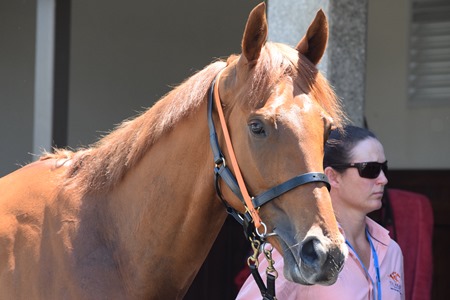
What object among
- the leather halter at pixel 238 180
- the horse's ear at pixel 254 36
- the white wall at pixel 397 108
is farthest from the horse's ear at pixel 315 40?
the white wall at pixel 397 108

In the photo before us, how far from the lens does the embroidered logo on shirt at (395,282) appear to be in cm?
255

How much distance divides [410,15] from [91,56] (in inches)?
119

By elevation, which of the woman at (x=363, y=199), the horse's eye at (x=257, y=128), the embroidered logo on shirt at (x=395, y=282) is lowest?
the embroidered logo on shirt at (x=395, y=282)

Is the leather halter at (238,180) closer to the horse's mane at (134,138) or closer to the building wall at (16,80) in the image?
the horse's mane at (134,138)

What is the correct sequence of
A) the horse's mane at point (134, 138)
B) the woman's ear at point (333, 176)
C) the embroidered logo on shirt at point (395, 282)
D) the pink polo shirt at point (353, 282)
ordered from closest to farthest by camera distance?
the horse's mane at point (134, 138) → the pink polo shirt at point (353, 282) → the embroidered logo on shirt at point (395, 282) → the woman's ear at point (333, 176)

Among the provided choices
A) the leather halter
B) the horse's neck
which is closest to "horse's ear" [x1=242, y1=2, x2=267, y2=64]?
the leather halter

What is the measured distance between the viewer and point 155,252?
7.02ft

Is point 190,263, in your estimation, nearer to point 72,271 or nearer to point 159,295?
point 159,295

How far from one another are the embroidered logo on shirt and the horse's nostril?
876 mm

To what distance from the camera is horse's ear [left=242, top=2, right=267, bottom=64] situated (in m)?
1.99

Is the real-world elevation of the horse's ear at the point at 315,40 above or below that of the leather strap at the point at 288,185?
above

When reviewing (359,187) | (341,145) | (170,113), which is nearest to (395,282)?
(359,187)

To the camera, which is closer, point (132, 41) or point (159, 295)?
point (159, 295)

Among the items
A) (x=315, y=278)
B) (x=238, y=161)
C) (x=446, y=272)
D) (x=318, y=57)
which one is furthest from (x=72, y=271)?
(x=446, y=272)
